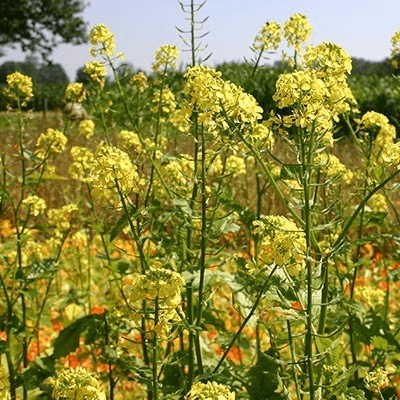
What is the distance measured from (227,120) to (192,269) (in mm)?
903

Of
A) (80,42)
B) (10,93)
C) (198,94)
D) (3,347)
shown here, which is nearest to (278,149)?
(10,93)

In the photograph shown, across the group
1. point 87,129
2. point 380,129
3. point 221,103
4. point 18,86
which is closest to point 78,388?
point 221,103

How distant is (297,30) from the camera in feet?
10.9

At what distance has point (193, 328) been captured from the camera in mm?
2355

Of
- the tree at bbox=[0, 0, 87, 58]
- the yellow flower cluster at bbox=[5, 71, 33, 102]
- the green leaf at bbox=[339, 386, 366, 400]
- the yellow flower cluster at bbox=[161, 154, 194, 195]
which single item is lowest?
the green leaf at bbox=[339, 386, 366, 400]

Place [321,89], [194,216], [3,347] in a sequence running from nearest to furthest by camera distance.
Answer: [321,89], [194,216], [3,347]

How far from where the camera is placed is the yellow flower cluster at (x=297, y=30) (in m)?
3.29

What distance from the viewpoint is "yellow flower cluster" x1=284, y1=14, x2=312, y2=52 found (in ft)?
10.8

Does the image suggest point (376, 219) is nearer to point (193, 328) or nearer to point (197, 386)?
point (193, 328)

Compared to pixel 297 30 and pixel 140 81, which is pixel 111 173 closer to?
pixel 297 30

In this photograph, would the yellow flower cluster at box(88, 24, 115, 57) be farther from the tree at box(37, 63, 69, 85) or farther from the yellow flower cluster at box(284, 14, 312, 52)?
the tree at box(37, 63, 69, 85)

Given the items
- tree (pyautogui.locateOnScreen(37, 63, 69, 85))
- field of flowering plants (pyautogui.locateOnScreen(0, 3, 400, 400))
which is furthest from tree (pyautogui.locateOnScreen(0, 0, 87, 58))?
tree (pyautogui.locateOnScreen(37, 63, 69, 85))

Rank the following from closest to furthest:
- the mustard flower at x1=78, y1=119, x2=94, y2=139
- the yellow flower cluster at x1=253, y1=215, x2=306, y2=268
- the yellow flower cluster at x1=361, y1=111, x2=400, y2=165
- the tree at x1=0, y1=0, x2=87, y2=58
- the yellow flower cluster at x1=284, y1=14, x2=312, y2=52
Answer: the yellow flower cluster at x1=253, y1=215, x2=306, y2=268, the yellow flower cluster at x1=284, y1=14, x2=312, y2=52, the yellow flower cluster at x1=361, y1=111, x2=400, y2=165, the mustard flower at x1=78, y1=119, x2=94, y2=139, the tree at x1=0, y1=0, x2=87, y2=58

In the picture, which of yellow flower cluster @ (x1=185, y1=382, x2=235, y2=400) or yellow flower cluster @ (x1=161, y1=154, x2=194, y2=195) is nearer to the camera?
yellow flower cluster @ (x1=185, y1=382, x2=235, y2=400)
